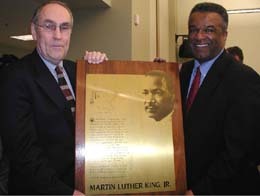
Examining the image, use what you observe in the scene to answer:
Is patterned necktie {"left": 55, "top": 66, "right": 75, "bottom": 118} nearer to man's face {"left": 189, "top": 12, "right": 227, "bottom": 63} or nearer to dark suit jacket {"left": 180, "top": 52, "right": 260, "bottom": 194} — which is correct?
dark suit jacket {"left": 180, "top": 52, "right": 260, "bottom": 194}

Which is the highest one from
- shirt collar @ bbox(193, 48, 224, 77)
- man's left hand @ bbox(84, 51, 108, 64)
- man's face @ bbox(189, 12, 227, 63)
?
man's face @ bbox(189, 12, 227, 63)

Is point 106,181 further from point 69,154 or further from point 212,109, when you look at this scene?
point 212,109

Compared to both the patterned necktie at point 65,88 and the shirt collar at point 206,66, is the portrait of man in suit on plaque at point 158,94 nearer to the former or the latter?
the shirt collar at point 206,66

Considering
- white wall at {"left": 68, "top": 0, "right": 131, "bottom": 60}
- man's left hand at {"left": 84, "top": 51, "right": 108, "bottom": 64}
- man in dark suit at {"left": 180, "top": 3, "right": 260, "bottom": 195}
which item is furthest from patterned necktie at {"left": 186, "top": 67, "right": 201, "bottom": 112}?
white wall at {"left": 68, "top": 0, "right": 131, "bottom": 60}

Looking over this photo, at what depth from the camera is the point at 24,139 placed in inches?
60.5

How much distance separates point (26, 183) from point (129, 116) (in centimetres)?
54

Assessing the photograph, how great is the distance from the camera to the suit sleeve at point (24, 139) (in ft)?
5.03

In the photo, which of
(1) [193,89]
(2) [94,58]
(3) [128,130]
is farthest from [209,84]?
(2) [94,58]

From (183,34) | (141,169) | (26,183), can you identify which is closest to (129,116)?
(141,169)

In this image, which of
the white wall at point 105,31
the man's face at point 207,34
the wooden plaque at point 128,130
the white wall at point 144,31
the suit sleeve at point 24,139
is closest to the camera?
the suit sleeve at point 24,139

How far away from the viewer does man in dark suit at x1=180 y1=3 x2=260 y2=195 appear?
5.24ft

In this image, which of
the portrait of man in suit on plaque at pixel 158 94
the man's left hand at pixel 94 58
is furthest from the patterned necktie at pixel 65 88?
the portrait of man in suit on plaque at pixel 158 94

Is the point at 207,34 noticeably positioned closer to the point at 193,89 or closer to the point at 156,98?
the point at 193,89

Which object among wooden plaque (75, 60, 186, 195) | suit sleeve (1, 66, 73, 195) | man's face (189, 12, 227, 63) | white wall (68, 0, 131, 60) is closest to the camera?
suit sleeve (1, 66, 73, 195)
